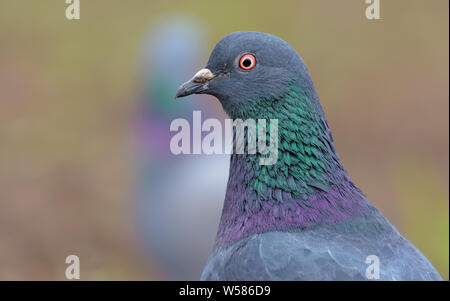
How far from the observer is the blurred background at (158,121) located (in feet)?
22.5

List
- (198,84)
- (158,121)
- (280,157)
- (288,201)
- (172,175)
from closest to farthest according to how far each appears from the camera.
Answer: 1. (288,201)
2. (280,157)
3. (198,84)
4. (172,175)
5. (158,121)

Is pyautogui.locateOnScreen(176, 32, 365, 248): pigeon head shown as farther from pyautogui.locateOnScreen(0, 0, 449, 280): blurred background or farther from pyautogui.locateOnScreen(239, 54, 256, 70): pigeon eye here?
pyautogui.locateOnScreen(0, 0, 449, 280): blurred background

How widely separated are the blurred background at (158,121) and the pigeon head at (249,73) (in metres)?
1.84

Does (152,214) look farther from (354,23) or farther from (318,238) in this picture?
(354,23)

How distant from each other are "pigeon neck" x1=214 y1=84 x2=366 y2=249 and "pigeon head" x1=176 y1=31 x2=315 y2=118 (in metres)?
0.09

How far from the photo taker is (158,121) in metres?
6.89

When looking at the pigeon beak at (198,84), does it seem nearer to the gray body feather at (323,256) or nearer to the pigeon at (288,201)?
the pigeon at (288,201)

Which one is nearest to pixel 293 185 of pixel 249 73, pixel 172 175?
pixel 249 73

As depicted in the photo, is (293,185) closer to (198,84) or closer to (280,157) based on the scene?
(280,157)

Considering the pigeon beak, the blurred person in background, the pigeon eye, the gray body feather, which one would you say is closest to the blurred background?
the blurred person in background

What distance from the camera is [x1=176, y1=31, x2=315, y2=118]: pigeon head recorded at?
4059mm

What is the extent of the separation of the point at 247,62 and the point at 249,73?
→ 0.20 feet

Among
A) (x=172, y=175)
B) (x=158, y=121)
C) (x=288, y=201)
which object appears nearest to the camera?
(x=288, y=201)

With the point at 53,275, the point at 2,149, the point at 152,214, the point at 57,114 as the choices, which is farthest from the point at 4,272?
the point at 57,114
